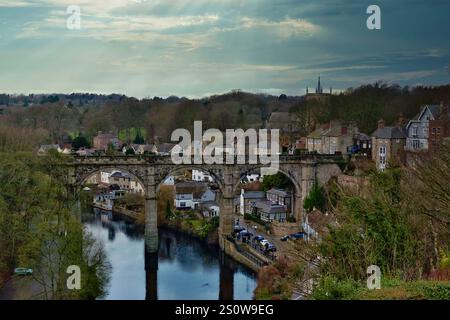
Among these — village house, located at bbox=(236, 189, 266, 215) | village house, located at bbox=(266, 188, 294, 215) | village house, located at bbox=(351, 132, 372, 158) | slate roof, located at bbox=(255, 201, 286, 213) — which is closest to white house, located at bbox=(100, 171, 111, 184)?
village house, located at bbox=(236, 189, 266, 215)

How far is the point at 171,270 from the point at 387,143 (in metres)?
16.1

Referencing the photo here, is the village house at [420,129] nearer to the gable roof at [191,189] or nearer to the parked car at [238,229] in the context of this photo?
the parked car at [238,229]

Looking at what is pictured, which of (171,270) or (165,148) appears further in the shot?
(165,148)

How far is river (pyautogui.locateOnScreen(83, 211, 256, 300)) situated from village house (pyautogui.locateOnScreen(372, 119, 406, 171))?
12.1 m

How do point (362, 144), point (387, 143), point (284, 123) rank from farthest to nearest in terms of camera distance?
point (284, 123) < point (362, 144) < point (387, 143)

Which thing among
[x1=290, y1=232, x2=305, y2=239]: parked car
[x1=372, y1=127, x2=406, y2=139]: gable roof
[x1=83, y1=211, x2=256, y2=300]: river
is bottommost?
[x1=83, y1=211, x2=256, y2=300]: river

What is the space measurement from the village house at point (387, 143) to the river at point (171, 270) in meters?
12.1

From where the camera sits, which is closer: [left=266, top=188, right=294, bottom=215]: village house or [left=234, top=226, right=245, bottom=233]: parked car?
[left=234, top=226, right=245, bottom=233]: parked car

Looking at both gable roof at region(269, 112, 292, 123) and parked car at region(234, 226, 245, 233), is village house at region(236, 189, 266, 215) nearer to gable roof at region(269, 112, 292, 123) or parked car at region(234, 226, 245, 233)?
parked car at region(234, 226, 245, 233)

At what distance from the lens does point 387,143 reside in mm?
35594

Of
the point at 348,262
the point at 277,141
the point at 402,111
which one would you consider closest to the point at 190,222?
the point at 277,141

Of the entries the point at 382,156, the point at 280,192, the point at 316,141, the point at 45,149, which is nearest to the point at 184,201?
the point at 280,192

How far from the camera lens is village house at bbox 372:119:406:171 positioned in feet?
116

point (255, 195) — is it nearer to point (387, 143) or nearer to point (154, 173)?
point (154, 173)
